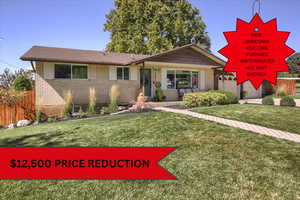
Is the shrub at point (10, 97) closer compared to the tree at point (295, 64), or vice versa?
the shrub at point (10, 97)

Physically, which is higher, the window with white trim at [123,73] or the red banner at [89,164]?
the window with white trim at [123,73]

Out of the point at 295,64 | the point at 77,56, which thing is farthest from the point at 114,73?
the point at 295,64

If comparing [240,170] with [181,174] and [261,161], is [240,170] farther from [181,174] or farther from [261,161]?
[181,174]

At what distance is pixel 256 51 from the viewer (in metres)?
4.32

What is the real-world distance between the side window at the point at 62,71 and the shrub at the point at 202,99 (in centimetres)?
752

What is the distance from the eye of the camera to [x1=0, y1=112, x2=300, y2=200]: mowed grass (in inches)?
93.8

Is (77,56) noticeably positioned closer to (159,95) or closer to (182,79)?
(159,95)

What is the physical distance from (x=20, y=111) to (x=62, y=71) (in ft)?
10.8

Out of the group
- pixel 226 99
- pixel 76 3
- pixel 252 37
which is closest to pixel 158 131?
pixel 252 37

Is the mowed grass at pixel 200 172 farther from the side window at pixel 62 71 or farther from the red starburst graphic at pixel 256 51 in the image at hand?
the side window at pixel 62 71

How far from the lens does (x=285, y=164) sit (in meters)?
3.09

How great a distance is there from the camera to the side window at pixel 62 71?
10.7 meters

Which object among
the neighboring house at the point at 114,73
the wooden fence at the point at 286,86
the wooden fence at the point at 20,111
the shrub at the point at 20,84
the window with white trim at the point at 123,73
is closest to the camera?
the wooden fence at the point at 20,111

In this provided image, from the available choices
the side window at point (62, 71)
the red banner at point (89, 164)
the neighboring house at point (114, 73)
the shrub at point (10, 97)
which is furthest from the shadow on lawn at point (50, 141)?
the side window at point (62, 71)
